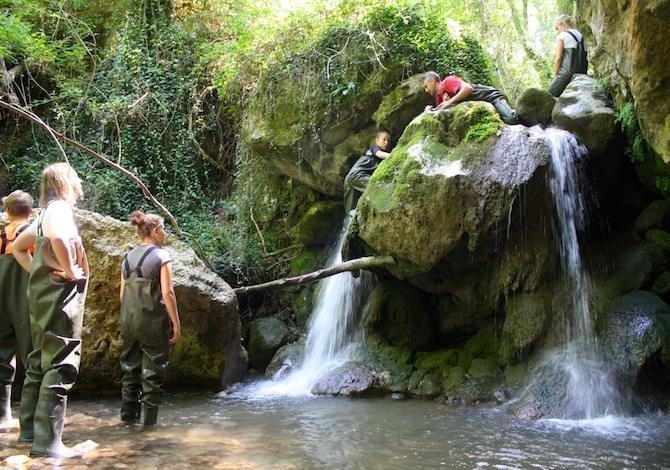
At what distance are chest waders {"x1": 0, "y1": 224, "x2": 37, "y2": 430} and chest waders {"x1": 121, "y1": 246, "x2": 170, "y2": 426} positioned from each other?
78 centimetres

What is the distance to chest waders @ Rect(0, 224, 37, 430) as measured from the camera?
13.6ft

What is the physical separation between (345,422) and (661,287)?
435 centimetres

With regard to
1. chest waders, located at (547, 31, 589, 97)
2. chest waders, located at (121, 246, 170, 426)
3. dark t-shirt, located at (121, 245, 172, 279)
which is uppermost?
chest waders, located at (547, 31, 589, 97)

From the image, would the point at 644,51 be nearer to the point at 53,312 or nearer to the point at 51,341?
the point at 53,312

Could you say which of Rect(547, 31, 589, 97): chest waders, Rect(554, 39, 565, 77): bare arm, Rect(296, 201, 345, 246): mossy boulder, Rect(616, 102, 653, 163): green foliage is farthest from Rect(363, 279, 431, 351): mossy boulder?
Rect(554, 39, 565, 77): bare arm

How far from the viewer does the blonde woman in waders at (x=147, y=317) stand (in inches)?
179

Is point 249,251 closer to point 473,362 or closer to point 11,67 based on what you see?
point 473,362

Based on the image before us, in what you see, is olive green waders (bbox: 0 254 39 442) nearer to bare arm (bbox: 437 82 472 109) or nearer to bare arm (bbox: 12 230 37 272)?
bare arm (bbox: 12 230 37 272)

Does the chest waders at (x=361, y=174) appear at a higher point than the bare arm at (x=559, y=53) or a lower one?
lower

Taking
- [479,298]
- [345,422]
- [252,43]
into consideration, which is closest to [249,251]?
[252,43]

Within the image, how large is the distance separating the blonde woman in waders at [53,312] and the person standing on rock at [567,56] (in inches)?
306

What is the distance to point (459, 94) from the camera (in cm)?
711

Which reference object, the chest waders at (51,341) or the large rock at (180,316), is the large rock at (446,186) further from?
the chest waders at (51,341)

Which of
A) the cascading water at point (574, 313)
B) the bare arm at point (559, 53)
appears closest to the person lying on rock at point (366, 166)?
the cascading water at point (574, 313)
